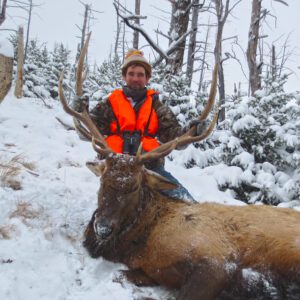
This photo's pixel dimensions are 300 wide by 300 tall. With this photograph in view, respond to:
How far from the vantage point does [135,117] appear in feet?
16.3

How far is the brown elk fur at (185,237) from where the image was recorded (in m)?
3.34

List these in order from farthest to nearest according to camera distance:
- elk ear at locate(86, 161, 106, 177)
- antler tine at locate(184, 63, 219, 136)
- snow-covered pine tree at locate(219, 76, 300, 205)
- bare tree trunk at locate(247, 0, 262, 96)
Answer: bare tree trunk at locate(247, 0, 262, 96)
snow-covered pine tree at locate(219, 76, 300, 205)
elk ear at locate(86, 161, 106, 177)
antler tine at locate(184, 63, 219, 136)

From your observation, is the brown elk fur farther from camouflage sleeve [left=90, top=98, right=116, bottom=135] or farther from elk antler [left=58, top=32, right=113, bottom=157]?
camouflage sleeve [left=90, top=98, right=116, bottom=135]

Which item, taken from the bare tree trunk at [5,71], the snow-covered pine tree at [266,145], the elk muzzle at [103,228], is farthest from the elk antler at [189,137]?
the snow-covered pine tree at [266,145]

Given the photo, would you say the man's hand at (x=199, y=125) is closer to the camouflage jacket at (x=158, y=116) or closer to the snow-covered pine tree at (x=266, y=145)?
the camouflage jacket at (x=158, y=116)

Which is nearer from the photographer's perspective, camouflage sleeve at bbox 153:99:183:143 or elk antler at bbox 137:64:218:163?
elk antler at bbox 137:64:218:163

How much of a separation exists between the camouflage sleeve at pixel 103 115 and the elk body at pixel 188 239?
84cm

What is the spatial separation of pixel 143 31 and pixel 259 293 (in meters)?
7.07

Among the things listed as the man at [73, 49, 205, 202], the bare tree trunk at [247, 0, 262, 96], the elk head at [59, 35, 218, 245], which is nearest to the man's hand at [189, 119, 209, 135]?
the elk head at [59, 35, 218, 245]

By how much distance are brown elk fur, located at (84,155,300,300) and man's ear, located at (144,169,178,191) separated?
0.01 m

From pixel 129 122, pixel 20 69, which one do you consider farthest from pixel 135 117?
pixel 20 69

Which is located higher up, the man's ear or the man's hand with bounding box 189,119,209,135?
the man's hand with bounding box 189,119,209,135

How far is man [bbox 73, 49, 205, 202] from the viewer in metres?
4.86

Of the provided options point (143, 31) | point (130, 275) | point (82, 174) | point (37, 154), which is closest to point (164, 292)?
point (130, 275)
